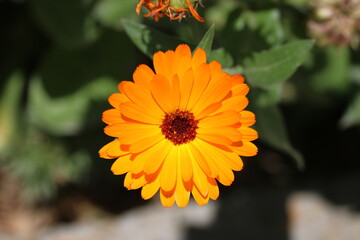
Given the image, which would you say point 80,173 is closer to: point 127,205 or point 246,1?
point 127,205

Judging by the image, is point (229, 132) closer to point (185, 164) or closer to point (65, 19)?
point (185, 164)

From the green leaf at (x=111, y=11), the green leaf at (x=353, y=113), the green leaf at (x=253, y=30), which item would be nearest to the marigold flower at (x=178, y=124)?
the green leaf at (x=253, y=30)

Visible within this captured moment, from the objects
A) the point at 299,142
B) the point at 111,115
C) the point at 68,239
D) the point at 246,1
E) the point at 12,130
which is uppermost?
the point at 111,115

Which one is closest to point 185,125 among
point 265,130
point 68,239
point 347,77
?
point 265,130

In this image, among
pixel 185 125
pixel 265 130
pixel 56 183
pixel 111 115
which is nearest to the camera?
pixel 111 115

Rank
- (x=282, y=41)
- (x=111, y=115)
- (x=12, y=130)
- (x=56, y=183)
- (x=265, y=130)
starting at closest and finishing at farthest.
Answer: (x=111, y=115) < (x=265, y=130) < (x=282, y=41) < (x=12, y=130) < (x=56, y=183)

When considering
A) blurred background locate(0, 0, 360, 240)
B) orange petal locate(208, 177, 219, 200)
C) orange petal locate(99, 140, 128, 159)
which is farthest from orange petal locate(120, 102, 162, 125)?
blurred background locate(0, 0, 360, 240)

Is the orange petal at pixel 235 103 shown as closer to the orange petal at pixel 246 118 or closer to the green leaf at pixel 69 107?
the orange petal at pixel 246 118

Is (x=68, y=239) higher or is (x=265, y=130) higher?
(x=265, y=130)

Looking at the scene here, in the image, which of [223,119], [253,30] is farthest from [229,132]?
[253,30]
